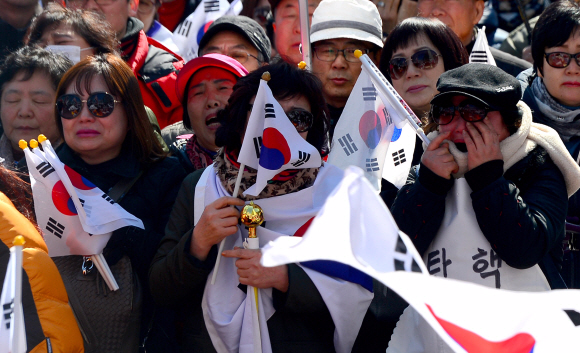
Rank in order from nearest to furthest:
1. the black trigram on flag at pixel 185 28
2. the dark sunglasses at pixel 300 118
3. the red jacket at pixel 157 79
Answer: the dark sunglasses at pixel 300 118 → the red jacket at pixel 157 79 → the black trigram on flag at pixel 185 28

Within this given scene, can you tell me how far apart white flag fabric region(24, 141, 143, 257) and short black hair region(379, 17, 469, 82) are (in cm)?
179

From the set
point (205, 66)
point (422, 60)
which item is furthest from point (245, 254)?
point (205, 66)

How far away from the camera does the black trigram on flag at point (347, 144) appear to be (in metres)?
3.77

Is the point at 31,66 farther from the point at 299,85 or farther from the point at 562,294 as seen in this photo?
the point at 562,294

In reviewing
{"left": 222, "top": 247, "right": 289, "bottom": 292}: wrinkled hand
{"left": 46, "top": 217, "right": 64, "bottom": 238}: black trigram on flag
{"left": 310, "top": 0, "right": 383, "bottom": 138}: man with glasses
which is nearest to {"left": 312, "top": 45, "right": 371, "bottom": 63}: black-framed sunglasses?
{"left": 310, "top": 0, "right": 383, "bottom": 138}: man with glasses

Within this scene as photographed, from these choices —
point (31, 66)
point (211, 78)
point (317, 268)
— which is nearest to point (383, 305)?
point (317, 268)

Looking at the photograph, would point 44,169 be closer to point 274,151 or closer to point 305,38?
point 274,151

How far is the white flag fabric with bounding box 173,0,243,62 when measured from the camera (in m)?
6.05

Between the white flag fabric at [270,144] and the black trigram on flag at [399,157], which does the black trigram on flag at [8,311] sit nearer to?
Result: the white flag fabric at [270,144]

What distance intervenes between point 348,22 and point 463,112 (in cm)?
162

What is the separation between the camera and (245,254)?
3.01 m

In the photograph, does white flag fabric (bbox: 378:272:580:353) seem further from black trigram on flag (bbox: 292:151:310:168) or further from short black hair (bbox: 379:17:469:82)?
short black hair (bbox: 379:17:469:82)

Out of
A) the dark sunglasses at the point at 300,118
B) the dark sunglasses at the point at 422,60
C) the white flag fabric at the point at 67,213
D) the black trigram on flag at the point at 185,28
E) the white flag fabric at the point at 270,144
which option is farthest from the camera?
the black trigram on flag at the point at 185,28

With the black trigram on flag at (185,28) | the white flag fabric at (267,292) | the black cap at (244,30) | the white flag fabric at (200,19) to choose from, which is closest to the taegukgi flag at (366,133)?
the white flag fabric at (267,292)
